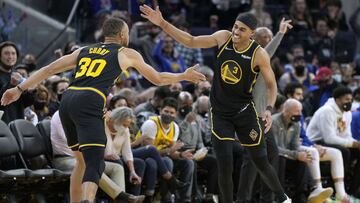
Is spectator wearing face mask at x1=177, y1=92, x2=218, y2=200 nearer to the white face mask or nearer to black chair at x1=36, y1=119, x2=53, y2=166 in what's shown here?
the white face mask

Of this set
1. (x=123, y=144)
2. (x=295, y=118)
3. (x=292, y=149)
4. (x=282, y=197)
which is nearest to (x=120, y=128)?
(x=123, y=144)

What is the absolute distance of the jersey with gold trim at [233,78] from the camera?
31.2ft

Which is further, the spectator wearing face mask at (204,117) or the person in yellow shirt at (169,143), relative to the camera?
the spectator wearing face mask at (204,117)

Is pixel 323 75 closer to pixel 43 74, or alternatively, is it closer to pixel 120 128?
pixel 120 128

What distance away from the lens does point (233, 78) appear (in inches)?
376

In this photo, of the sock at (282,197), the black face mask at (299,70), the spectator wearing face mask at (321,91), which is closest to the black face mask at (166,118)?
the sock at (282,197)

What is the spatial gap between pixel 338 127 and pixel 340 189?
0.99 m

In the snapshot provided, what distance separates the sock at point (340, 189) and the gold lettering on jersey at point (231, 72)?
13.4ft

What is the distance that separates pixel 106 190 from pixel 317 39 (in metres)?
8.05

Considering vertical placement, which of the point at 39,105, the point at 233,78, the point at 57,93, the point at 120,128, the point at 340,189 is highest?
the point at 233,78

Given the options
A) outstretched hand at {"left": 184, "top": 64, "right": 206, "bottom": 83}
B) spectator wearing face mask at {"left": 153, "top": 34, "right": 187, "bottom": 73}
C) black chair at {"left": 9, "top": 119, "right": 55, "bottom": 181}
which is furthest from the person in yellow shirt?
spectator wearing face mask at {"left": 153, "top": 34, "right": 187, "bottom": 73}

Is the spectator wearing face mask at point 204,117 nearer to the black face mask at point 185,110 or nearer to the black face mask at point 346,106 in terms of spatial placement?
the black face mask at point 185,110

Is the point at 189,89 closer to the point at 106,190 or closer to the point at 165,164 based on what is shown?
the point at 165,164

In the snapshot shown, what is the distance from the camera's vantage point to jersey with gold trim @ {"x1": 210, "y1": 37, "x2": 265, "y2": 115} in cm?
952
